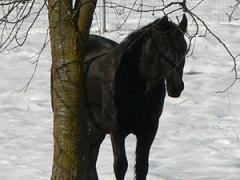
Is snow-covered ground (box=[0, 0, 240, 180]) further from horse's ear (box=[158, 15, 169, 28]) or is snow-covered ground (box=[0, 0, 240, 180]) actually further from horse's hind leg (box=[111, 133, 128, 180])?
horse's hind leg (box=[111, 133, 128, 180])

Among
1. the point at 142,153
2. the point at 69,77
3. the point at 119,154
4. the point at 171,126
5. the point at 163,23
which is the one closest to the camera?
the point at 69,77

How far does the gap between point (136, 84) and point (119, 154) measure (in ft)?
2.22

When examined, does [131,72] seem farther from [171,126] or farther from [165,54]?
[171,126]

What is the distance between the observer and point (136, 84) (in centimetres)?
659

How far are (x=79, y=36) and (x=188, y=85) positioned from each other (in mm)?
7469

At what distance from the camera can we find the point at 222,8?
18750 mm

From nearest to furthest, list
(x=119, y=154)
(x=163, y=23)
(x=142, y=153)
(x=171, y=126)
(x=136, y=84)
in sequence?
(x=163, y=23)
(x=136, y=84)
(x=119, y=154)
(x=142, y=153)
(x=171, y=126)

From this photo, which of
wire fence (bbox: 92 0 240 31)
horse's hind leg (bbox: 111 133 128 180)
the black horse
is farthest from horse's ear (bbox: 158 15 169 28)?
wire fence (bbox: 92 0 240 31)

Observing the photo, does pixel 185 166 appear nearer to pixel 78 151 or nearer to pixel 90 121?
pixel 90 121

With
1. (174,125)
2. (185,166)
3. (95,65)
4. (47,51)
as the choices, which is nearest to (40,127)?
(174,125)

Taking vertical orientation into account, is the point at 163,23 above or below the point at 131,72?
above

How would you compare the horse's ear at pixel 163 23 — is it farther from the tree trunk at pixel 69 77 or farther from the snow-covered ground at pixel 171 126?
the tree trunk at pixel 69 77

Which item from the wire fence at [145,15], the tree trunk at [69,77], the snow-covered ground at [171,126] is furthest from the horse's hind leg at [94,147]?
the wire fence at [145,15]

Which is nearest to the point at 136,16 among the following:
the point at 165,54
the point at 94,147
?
the point at 94,147
